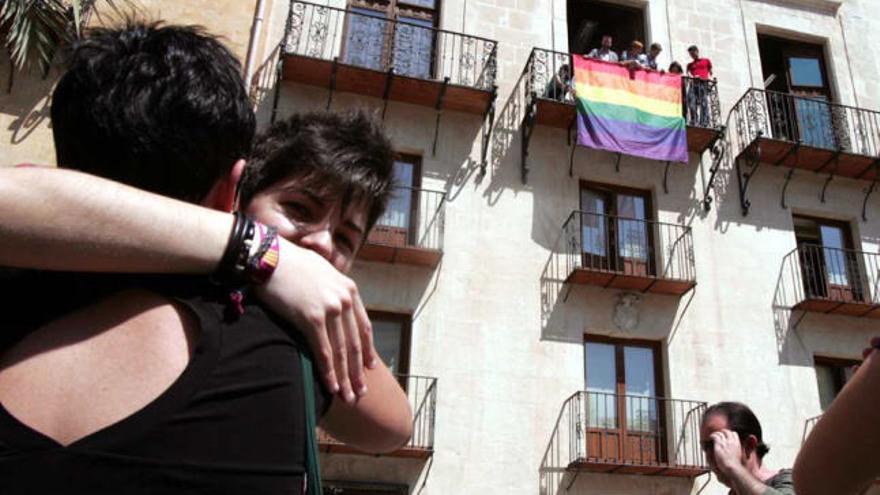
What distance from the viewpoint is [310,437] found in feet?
3.82

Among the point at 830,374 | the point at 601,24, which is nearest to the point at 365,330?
the point at 830,374

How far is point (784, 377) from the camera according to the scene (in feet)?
41.3

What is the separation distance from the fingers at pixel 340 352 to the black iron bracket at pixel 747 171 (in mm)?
13862

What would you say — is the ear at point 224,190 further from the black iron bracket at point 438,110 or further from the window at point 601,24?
the window at point 601,24

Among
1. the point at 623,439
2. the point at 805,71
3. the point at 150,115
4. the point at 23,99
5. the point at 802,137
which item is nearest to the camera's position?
the point at 150,115

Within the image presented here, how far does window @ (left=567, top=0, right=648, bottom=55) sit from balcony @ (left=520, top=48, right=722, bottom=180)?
2052 mm

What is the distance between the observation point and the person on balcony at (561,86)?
1356 cm

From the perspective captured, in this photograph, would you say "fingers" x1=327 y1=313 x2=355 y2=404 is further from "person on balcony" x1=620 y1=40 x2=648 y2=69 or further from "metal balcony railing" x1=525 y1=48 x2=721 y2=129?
"person on balcony" x1=620 y1=40 x2=648 y2=69

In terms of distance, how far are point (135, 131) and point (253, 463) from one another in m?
0.53

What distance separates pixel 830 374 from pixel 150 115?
561 inches

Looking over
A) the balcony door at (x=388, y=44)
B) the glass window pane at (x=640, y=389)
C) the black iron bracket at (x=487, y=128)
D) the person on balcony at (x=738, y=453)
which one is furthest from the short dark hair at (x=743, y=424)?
the balcony door at (x=388, y=44)

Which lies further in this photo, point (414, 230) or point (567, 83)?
point (567, 83)

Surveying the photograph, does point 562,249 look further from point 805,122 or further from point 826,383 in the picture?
point 805,122

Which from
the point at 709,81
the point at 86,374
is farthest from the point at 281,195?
the point at 709,81
